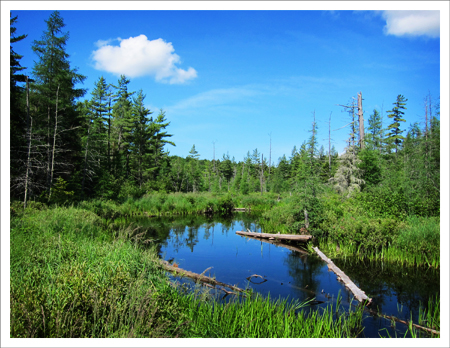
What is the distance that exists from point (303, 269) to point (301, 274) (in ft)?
1.69

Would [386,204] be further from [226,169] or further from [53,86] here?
[226,169]

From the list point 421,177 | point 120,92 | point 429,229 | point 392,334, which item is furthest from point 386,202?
point 120,92

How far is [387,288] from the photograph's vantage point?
22.7ft

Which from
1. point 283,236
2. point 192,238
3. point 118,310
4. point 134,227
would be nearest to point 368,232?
point 283,236

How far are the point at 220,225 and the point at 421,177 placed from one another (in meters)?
11.0

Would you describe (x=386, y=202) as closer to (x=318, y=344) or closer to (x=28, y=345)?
(x=318, y=344)

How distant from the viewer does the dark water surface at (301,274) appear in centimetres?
609

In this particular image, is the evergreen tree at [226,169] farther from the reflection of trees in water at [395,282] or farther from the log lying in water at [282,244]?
the reflection of trees in water at [395,282]

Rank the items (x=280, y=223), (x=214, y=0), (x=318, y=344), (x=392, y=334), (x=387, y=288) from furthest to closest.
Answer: (x=280, y=223) < (x=387, y=288) < (x=392, y=334) < (x=214, y=0) < (x=318, y=344)

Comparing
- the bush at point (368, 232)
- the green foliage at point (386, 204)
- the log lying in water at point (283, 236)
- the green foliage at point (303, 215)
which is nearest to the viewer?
the bush at point (368, 232)

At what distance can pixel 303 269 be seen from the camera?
869cm

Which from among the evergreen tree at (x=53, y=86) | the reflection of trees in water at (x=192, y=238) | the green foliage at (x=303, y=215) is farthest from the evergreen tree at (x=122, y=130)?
the green foliage at (x=303, y=215)

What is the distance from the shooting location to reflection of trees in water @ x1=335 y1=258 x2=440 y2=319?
6.27m

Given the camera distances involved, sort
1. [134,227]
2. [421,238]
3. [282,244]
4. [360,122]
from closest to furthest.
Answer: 1. [421,238]
2. [282,244]
3. [134,227]
4. [360,122]
